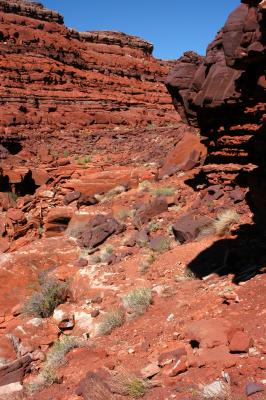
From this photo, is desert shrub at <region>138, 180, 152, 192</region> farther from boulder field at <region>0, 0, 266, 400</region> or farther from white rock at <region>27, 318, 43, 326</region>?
white rock at <region>27, 318, 43, 326</region>

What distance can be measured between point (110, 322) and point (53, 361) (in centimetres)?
108

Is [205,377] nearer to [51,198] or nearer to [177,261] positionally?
[177,261]

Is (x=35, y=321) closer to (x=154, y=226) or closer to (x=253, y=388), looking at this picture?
(x=154, y=226)

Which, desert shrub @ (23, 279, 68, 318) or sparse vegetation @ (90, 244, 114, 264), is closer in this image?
desert shrub @ (23, 279, 68, 318)

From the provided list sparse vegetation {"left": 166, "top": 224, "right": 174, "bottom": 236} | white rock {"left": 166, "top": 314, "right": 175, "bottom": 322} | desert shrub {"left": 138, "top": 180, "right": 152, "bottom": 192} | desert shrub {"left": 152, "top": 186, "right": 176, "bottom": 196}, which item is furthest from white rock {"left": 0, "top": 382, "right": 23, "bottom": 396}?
desert shrub {"left": 138, "top": 180, "right": 152, "bottom": 192}

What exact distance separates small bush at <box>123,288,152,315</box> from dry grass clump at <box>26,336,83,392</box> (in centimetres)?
98

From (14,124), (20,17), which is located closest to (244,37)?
(14,124)

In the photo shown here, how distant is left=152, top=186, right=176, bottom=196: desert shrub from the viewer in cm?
1223

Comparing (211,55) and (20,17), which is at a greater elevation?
(20,17)

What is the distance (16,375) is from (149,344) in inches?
84.5

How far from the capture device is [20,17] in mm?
35656

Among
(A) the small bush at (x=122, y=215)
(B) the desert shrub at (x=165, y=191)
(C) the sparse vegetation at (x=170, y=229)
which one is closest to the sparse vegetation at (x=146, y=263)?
(C) the sparse vegetation at (x=170, y=229)

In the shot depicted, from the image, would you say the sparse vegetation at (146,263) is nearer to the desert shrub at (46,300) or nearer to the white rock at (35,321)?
the desert shrub at (46,300)

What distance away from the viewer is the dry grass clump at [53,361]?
233 inches
